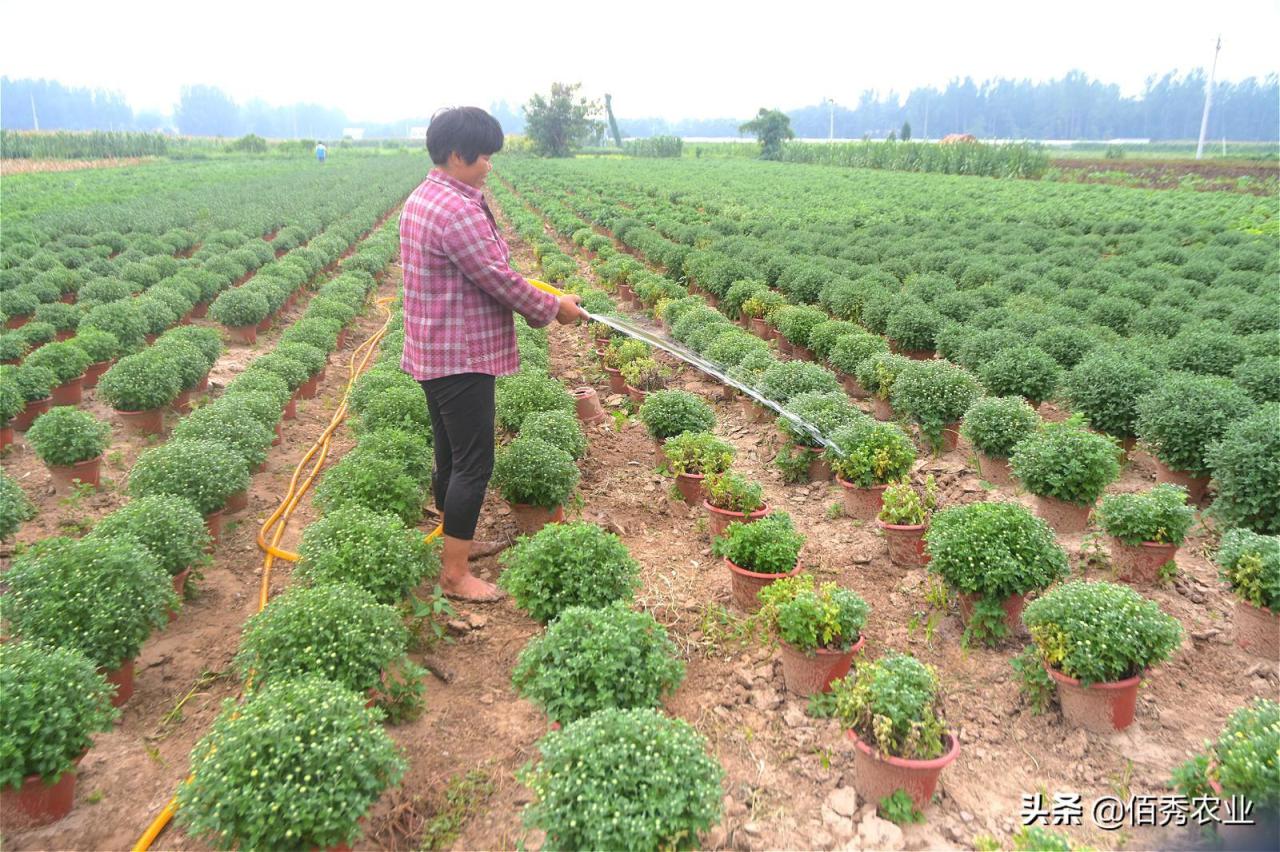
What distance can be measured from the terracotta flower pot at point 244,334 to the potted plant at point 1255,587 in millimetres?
12726

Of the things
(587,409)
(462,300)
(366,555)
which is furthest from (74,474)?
(587,409)

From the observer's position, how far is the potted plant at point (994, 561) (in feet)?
15.1

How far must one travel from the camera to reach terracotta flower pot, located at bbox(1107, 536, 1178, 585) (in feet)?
17.2

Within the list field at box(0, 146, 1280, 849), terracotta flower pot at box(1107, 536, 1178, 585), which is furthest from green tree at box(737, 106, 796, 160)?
terracotta flower pot at box(1107, 536, 1178, 585)

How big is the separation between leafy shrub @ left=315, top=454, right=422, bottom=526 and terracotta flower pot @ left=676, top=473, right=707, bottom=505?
2165 millimetres

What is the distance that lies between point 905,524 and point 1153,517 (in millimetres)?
1519

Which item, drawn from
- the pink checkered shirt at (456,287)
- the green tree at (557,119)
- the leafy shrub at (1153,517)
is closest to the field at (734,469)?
the leafy shrub at (1153,517)

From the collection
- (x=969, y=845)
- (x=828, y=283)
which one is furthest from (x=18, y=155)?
(x=969, y=845)

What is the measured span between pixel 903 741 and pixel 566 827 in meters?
1.57

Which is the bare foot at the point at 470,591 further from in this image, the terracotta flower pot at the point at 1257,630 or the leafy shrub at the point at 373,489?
the terracotta flower pot at the point at 1257,630

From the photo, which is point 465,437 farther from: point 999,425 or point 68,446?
point 999,425

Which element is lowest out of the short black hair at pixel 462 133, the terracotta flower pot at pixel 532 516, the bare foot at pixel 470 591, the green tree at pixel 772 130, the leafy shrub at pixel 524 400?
the bare foot at pixel 470 591

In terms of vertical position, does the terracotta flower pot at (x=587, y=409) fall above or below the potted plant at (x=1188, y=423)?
below

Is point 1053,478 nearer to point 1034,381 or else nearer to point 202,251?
point 1034,381
